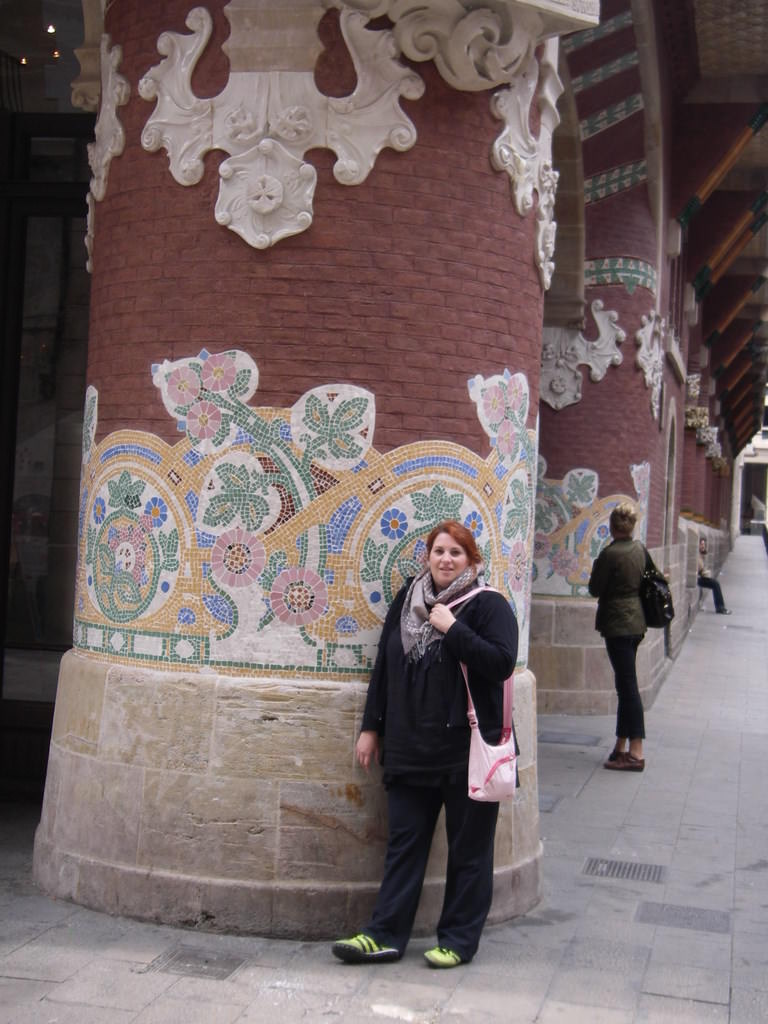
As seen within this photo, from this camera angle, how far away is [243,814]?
5852 mm

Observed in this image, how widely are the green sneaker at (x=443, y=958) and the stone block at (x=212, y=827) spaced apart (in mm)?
803

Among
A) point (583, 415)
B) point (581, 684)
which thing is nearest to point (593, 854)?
point (581, 684)

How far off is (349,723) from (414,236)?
2.18 m

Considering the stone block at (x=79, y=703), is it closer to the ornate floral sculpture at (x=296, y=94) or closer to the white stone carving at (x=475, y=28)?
the ornate floral sculpture at (x=296, y=94)

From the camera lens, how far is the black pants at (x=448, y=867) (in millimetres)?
5516

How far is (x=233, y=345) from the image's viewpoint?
19.7 feet

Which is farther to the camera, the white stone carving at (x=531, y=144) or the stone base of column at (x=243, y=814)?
the white stone carving at (x=531, y=144)

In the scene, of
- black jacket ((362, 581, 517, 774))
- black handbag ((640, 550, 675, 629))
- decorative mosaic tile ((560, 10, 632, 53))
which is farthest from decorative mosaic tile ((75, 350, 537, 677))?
decorative mosaic tile ((560, 10, 632, 53))

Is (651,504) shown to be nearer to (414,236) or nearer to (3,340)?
(3,340)

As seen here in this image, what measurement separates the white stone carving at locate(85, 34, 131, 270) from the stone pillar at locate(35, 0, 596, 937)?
0.41ft

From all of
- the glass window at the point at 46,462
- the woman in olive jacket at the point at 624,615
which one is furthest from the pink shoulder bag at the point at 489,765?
the woman in olive jacket at the point at 624,615

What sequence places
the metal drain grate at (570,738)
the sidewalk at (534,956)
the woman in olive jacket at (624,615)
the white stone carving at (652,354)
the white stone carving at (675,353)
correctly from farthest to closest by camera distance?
the white stone carving at (675,353), the white stone carving at (652,354), the metal drain grate at (570,738), the woman in olive jacket at (624,615), the sidewalk at (534,956)

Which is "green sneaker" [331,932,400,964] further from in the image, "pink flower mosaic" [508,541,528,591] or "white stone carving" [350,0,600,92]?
"white stone carving" [350,0,600,92]

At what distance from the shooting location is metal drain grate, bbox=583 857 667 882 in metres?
7.15
